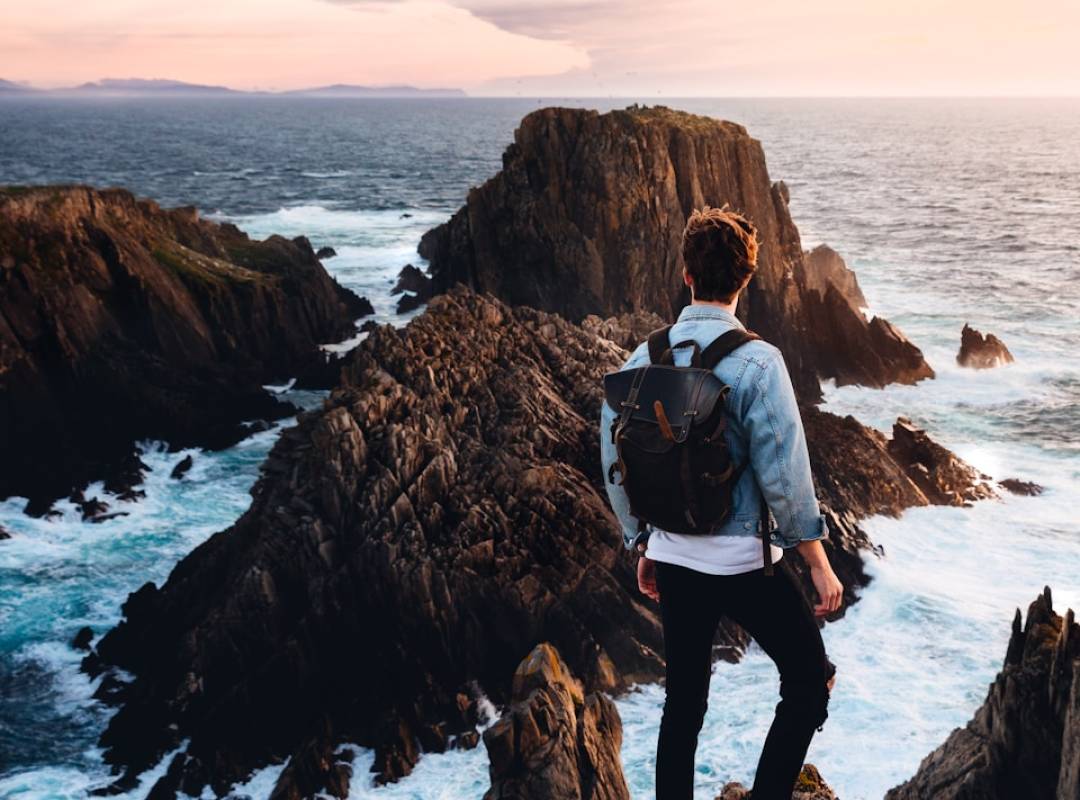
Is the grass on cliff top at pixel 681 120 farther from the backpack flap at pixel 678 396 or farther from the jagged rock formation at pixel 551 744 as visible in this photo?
the backpack flap at pixel 678 396

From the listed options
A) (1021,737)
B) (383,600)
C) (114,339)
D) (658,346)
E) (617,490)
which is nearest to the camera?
(658,346)

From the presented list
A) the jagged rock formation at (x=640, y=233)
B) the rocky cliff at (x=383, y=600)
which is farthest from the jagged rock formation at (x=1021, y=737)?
the jagged rock formation at (x=640, y=233)

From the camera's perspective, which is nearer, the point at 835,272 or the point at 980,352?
the point at 980,352

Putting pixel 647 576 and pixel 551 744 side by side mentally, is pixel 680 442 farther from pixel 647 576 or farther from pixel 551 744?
pixel 551 744

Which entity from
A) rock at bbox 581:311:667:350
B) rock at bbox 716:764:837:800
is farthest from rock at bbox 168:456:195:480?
rock at bbox 716:764:837:800

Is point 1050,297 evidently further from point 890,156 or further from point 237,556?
point 890,156

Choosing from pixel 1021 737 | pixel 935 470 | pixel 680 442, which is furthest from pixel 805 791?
pixel 935 470

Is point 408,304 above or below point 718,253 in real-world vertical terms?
below

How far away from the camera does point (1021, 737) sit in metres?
8.40

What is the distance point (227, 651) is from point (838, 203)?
326ft

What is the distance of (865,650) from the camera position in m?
21.7

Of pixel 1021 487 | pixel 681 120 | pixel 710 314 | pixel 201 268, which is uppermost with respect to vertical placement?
pixel 681 120

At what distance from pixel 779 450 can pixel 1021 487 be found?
32190 mm

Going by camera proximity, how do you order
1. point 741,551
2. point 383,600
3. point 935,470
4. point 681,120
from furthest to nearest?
point 681,120, point 935,470, point 383,600, point 741,551
